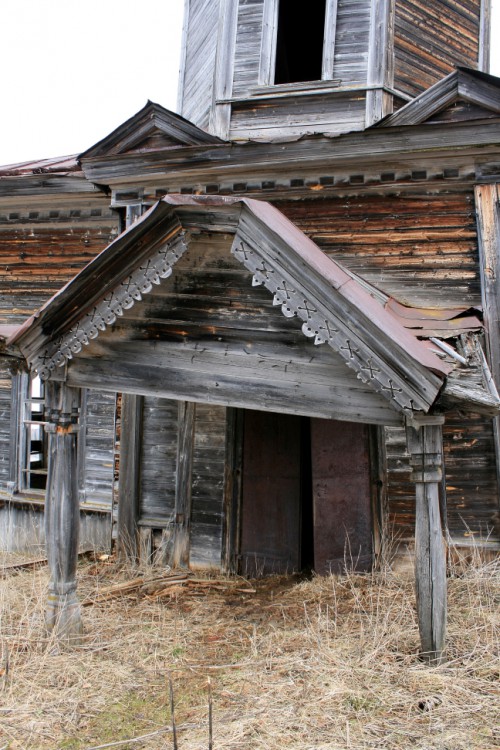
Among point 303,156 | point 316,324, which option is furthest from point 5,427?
point 316,324

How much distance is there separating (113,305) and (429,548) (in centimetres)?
264

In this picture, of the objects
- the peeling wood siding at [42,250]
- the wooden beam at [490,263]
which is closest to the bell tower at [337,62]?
the wooden beam at [490,263]

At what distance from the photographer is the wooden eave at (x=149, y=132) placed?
6.73 meters

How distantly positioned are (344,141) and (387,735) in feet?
16.9

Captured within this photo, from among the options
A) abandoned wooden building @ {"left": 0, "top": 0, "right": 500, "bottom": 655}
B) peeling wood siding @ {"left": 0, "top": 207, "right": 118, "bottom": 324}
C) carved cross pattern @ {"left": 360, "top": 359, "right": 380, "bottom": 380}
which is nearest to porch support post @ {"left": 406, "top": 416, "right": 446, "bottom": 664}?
abandoned wooden building @ {"left": 0, "top": 0, "right": 500, "bottom": 655}

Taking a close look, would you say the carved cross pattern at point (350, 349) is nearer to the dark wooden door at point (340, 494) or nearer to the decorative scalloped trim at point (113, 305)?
the decorative scalloped trim at point (113, 305)

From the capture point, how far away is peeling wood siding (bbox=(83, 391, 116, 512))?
294 inches

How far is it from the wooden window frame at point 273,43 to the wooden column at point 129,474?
4.12m

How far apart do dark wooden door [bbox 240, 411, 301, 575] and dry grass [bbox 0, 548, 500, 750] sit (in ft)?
3.19

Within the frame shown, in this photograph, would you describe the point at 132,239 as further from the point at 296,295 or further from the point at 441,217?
the point at 441,217

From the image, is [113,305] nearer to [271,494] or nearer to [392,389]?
[392,389]

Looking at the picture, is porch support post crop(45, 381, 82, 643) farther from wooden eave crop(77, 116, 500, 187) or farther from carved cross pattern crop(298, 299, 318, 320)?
wooden eave crop(77, 116, 500, 187)

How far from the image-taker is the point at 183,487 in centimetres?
684

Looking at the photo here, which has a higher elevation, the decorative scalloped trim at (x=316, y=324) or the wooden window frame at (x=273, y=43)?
the wooden window frame at (x=273, y=43)
